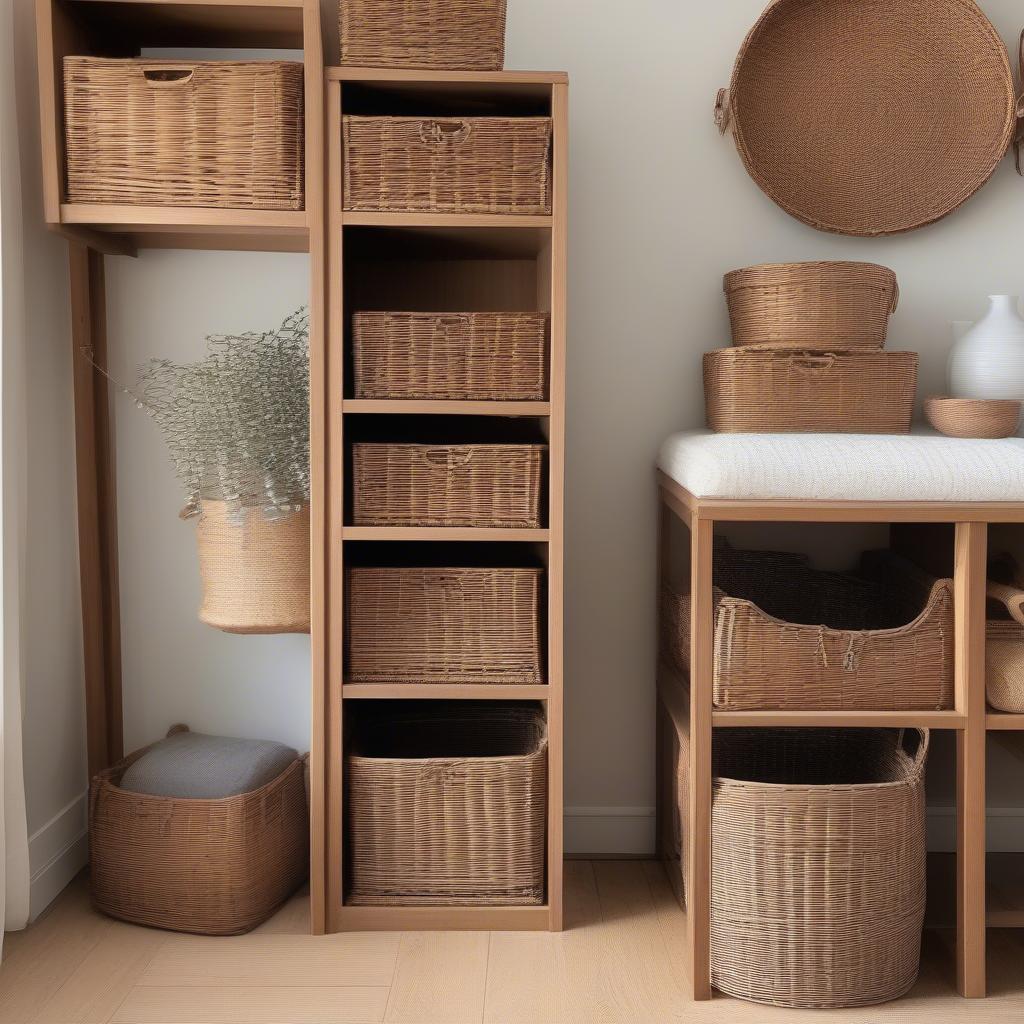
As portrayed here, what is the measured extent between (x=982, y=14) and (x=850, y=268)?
2.21 feet

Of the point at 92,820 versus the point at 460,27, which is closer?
the point at 460,27

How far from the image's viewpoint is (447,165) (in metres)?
Answer: 1.92

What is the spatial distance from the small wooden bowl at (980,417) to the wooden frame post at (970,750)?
0.21 metres

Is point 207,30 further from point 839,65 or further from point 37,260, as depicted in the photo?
point 839,65

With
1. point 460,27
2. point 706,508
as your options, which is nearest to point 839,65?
point 460,27

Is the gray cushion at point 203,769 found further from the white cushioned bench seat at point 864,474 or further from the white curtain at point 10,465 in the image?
the white cushioned bench seat at point 864,474

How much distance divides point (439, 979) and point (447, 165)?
56.8 inches

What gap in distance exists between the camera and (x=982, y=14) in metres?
2.20

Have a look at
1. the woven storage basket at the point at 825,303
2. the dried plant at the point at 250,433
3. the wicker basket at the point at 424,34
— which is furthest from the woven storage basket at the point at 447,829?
the wicker basket at the point at 424,34

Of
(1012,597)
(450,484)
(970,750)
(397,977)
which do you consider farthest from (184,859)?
(1012,597)

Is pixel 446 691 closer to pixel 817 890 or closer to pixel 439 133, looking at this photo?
pixel 817 890

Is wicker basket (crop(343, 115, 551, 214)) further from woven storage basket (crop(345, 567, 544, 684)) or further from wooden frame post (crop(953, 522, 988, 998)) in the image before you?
wooden frame post (crop(953, 522, 988, 998))

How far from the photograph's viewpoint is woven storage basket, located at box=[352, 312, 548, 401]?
6.42ft

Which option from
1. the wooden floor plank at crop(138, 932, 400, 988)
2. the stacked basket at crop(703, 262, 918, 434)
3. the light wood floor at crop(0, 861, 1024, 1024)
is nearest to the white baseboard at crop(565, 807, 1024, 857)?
the light wood floor at crop(0, 861, 1024, 1024)
